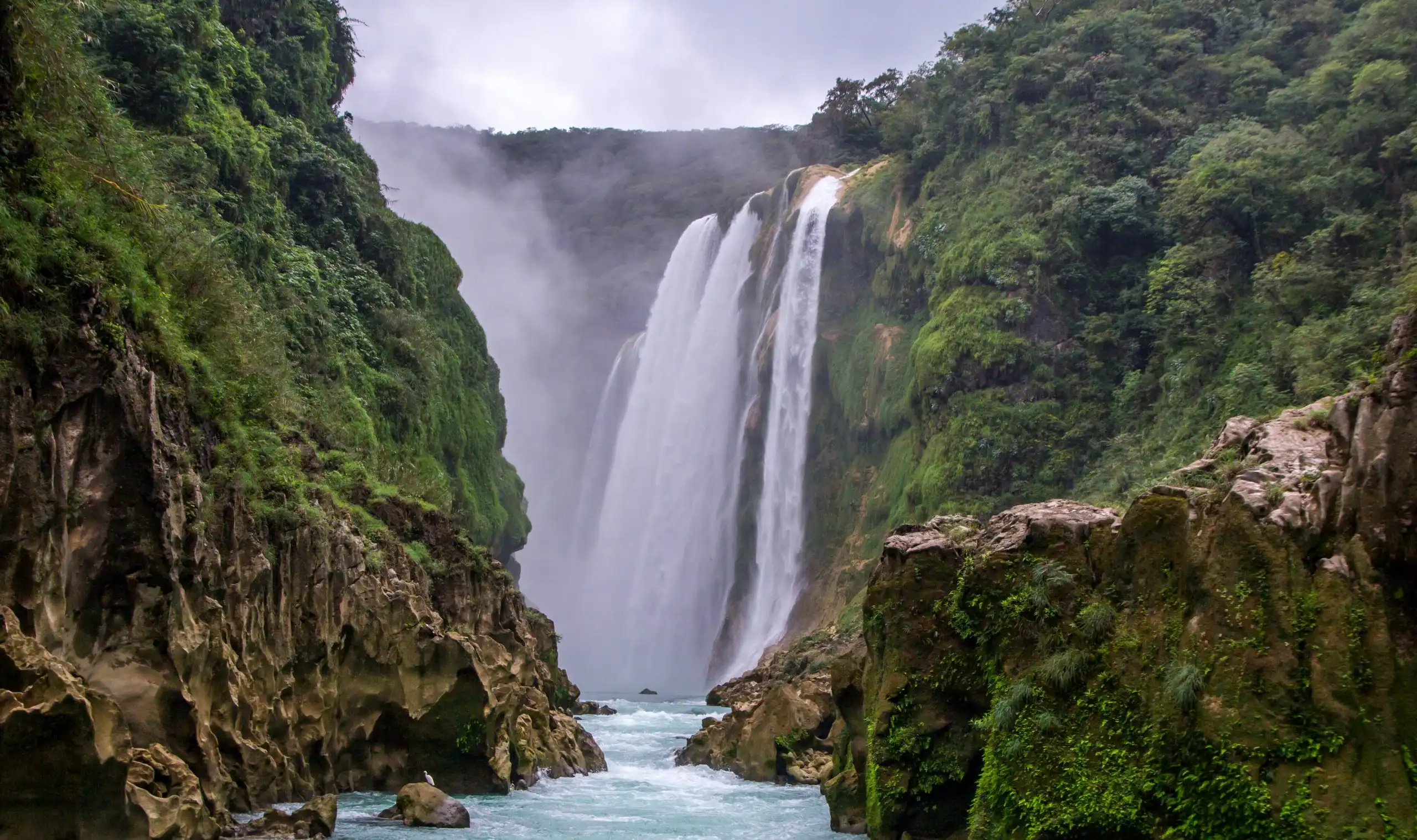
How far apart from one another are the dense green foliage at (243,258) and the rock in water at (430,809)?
452 cm

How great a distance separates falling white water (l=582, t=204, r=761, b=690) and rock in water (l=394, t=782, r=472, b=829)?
37.9 metres

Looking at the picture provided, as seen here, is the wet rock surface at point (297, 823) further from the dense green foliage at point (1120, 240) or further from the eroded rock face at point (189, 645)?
the dense green foliage at point (1120, 240)

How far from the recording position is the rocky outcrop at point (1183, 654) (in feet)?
28.8

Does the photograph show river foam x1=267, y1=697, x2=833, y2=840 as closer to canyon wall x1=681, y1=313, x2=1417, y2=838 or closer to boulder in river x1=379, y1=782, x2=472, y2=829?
boulder in river x1=379, y1=782, x2=472, y2=829

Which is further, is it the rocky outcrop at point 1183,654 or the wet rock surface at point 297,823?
the wet rock surface at point 297,823

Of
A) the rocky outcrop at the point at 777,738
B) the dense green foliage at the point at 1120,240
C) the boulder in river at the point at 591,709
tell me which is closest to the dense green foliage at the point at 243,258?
the boulder in river at the point at 591,709

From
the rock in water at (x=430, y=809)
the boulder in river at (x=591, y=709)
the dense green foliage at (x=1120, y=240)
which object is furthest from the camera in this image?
the boulder in river at (x=591, y=709)

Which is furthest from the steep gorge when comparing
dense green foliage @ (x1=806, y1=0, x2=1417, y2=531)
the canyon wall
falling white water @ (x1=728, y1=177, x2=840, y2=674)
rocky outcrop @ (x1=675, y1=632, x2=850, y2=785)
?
falling white water @ (x1=728, y1=177, x2=840, y2=674)

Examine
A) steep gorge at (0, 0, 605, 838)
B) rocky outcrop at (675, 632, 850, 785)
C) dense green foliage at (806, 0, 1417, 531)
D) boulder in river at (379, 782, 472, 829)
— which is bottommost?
boulder in river at (379, 782, 472, 829)

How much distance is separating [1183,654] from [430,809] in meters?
10.2

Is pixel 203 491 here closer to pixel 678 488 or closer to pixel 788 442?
pixel 788 442

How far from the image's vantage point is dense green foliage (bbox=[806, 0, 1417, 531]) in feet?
95.1

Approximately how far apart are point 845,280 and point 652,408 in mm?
17513

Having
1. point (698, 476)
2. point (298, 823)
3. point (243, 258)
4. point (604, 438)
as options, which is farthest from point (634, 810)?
point (604, 438)
